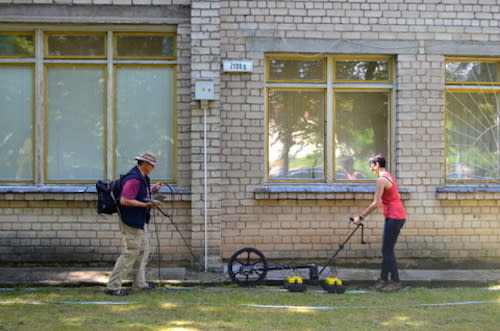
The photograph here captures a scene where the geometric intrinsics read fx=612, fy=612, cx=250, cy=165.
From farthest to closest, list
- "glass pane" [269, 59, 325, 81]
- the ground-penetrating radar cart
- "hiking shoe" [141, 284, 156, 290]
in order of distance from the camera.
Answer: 1. "glass pane" [269, 59, 325, 81]
2. "hiking shoe" [141, 284, 156, 290]
3. the ground-penetrating radar cart

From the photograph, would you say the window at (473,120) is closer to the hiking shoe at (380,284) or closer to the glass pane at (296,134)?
the glass pane at (296,134)

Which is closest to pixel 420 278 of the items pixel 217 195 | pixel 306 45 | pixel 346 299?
pixel 346 299

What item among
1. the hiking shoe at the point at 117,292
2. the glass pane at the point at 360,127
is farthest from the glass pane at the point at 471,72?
the hiking shoe at the point at 117,292

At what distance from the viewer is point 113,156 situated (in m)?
9.70

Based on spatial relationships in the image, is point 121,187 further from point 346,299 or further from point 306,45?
point 306,45

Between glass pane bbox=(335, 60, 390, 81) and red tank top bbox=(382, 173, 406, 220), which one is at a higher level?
glass pane bbox=(335, 60, 390, 81)

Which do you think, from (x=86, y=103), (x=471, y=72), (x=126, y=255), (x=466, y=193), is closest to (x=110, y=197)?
(x=126, y=255)

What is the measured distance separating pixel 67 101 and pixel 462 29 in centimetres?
644

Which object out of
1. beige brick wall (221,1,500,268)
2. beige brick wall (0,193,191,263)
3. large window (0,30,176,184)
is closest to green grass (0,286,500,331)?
beige brick wall (0,193,191,263)

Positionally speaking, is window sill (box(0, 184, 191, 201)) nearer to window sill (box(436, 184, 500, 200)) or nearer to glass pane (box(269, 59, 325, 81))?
glass pane (box(269, 59, 325, 81))

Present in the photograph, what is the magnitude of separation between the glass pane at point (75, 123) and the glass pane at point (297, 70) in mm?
2754

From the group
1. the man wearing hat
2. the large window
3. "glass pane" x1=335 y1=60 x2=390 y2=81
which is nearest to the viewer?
the man wearing hat

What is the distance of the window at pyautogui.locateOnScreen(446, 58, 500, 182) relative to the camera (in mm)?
10070

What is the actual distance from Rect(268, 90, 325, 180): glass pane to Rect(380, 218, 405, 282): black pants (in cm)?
203
